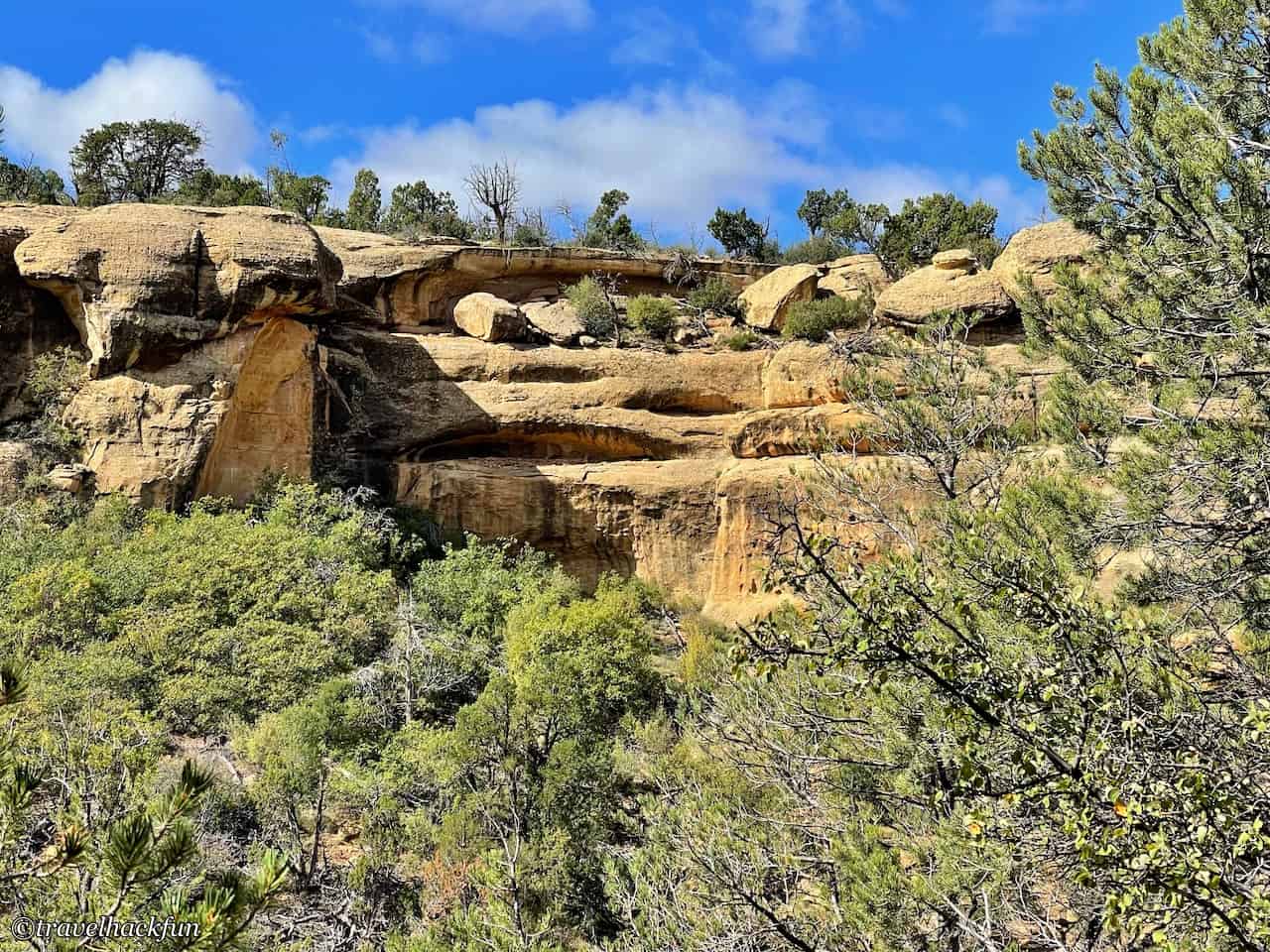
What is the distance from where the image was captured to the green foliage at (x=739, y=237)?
110 feet

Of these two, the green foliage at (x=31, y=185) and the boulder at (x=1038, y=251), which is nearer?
the boulder at (x=1038, y=251)

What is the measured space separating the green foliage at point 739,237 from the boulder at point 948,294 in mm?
12203

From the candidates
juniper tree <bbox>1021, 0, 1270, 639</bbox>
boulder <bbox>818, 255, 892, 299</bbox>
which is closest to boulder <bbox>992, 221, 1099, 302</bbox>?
boulder <bbox>818, 255, 892, 299</bbox>

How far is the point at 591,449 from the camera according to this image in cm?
2072

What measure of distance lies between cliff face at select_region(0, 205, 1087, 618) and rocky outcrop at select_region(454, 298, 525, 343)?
8.7 inches

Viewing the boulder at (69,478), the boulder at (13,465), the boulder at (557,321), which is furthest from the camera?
the boulder at (557,321)

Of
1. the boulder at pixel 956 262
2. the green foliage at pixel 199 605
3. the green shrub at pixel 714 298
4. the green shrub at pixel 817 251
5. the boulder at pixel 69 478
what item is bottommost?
the green foliage at pixel 199 605

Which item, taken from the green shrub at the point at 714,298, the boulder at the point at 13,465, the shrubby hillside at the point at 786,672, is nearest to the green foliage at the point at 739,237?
the green shrub at the point at 714,298

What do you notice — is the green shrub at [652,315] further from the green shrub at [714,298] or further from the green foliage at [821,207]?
the green foliage at [821,207]

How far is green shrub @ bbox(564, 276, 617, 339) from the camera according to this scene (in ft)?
75.9

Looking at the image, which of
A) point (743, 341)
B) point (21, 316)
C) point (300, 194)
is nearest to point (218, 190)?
point (300, 194)

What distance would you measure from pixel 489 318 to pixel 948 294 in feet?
34.7

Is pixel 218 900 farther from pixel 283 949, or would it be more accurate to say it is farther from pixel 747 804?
pixel 747 804

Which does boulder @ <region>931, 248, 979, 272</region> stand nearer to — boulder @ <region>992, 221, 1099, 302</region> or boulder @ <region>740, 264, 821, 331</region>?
boulder @ <region>992, 221, 1099, 302</region>
